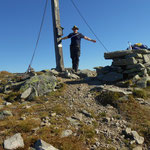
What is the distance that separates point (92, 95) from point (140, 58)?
5.87 meters

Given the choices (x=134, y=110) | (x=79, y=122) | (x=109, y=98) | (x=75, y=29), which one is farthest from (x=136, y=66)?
(x=79, y=122)

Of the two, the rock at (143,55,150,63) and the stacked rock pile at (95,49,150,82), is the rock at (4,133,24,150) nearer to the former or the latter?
the stacked rock pile at (95,49,150,82)

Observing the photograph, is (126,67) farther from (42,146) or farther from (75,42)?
(42,146)

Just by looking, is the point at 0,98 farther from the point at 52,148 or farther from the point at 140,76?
the point at 140,76

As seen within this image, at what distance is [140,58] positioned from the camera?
11219mm

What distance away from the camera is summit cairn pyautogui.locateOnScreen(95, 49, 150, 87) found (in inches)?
397

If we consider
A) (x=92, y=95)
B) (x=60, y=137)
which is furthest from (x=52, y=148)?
(x=92, y=95)

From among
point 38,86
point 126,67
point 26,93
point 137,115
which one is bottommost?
point 137,115

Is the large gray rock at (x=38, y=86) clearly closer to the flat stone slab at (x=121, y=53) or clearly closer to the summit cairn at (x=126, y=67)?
the summit cairn at (x=126, y=67)

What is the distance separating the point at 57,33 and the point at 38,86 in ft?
20.8

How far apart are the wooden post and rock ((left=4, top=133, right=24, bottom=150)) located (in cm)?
979

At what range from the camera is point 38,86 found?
28.6 ft

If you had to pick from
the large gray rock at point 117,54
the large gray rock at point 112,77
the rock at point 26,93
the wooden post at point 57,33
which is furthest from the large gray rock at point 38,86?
the large gray rock at point 117,54

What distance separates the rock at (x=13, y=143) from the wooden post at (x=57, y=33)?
9791 millimetres
